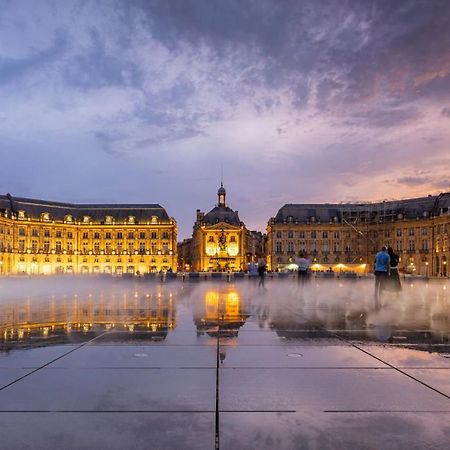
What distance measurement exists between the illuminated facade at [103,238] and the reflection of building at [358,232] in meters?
29.7

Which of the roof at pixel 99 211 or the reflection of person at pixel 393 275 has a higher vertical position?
the roof at pixel 99 211

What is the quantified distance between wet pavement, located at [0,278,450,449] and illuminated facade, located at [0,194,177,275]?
128 metres

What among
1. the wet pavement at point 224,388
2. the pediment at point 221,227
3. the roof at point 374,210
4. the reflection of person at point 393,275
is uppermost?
the roof at point 374,210

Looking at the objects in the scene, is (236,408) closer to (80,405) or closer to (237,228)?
(80,405)

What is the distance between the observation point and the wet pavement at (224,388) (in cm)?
455

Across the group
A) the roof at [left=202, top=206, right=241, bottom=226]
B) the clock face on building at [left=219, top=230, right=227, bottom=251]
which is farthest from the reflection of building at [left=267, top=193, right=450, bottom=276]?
the roof at [left=202, top=206, right=241, bottom=226]

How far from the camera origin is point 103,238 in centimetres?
14162

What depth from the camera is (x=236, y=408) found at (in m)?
5.31

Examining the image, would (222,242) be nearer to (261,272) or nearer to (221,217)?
(221,217)

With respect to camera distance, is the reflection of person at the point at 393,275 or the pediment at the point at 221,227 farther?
the pediment at the point at 221,227

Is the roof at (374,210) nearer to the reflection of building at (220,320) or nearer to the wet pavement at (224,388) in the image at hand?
the reflection of building at (220,320)

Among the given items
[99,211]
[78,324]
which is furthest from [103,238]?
[78,324]

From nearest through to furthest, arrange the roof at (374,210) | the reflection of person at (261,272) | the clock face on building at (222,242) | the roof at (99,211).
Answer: the reflection of person at (261,272) → the roof at (374,210) → the roof at (99,211) → the clock face on building at (222,242)

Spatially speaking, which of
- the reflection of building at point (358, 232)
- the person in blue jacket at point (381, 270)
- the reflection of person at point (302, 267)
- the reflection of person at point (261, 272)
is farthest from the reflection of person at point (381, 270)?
the reflection of building at point (358, 232)
